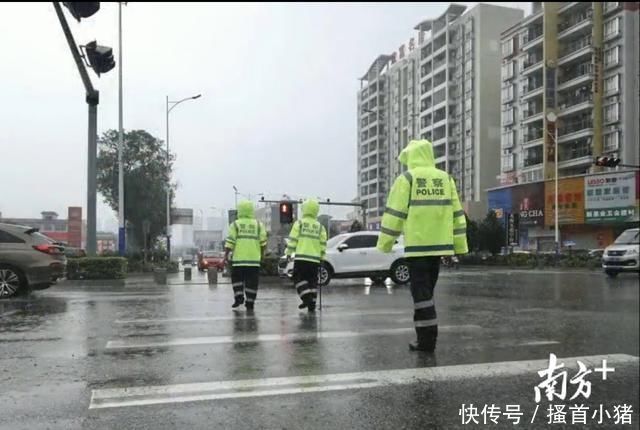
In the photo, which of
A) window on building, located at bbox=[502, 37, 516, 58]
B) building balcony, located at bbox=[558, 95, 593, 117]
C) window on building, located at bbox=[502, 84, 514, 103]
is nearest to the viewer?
building balcony, located at bbox=[558, 95, 593, 117]

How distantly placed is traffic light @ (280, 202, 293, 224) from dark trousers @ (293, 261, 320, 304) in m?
13.6

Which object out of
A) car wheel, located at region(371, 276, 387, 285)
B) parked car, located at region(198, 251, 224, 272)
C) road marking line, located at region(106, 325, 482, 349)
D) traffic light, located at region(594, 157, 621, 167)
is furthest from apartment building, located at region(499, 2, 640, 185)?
traffic light, located at region(594, 157, 621, 167)

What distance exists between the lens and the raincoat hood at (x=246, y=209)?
373 inches

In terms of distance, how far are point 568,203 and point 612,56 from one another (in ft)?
158

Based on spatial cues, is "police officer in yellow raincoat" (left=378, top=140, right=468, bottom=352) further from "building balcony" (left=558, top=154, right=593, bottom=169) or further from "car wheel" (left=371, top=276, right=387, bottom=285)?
"building balcony" (left=558, top=154, right=593, bottom=169)

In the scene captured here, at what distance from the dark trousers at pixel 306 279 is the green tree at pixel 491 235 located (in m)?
3.15

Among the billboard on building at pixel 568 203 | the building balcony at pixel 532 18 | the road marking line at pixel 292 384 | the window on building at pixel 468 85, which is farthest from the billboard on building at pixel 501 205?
the window on building at pixel 468 85

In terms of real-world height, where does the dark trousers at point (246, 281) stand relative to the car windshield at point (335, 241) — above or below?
below

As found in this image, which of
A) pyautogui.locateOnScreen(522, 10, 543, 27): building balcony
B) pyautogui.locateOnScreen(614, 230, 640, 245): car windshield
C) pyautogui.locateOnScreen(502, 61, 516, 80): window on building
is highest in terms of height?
pyautogui.locateOnScreen(522, 10, 543, 27): building balcony

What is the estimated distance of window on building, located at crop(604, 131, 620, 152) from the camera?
47.2m

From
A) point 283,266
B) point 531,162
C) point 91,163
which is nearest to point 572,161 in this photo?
point 531,162

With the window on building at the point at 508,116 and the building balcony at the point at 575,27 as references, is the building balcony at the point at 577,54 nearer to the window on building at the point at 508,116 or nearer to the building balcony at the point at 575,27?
the building balcony at the point at 575,27

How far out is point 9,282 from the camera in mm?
10633

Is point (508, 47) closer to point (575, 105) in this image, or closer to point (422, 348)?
point (575, 105)
